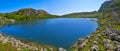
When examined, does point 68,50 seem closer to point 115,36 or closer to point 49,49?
point 49,49

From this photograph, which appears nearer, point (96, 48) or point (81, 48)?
point (96, 48)

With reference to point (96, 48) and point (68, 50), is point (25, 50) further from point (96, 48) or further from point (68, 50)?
point (96, 48)

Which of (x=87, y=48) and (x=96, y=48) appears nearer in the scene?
(x=96, y=48)

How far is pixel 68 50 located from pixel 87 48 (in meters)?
6.31

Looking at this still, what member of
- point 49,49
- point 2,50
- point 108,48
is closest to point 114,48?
point 108,48

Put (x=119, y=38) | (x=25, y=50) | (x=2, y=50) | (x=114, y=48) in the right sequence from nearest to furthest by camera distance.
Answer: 1. (x=2, y=50)
2. (x=25, y=50)
3. (x=114, y=48)
4. (x=119, y=38)

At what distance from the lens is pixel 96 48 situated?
52.5m

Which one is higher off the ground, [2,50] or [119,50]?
[2,50]

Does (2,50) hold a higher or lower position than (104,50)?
higher

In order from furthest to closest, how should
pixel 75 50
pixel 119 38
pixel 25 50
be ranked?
pixel 119 38 < pixel 75 50 < pixel 25 50

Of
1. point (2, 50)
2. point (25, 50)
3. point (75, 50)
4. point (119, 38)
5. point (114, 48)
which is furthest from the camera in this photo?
point (119, 38)

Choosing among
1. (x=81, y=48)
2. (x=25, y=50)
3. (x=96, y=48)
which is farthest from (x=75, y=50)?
(x=25, y=50)

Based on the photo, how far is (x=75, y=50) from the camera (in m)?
55.3

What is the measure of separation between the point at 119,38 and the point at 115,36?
340 centimetres
